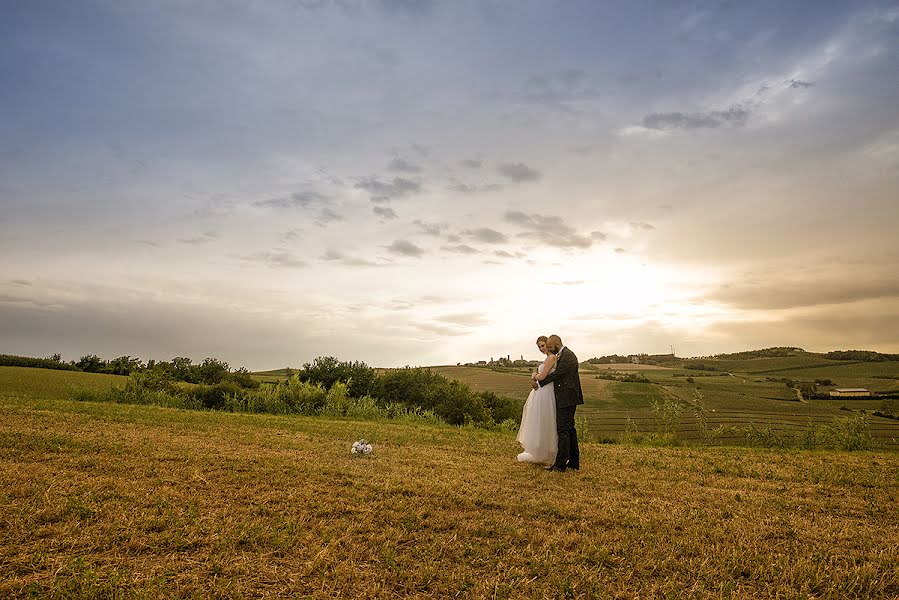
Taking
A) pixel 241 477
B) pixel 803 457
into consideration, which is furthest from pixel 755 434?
pixel 241 477

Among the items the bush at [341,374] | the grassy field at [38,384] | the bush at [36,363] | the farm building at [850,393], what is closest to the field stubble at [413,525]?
the grassy field at [38,384]

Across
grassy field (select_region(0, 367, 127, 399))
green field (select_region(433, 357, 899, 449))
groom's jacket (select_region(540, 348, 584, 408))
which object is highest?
groom's jacket (select_region(540, 348, 584, 408))

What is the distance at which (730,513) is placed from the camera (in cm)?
711

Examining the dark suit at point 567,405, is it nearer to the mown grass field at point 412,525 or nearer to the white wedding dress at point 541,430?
the white wedding dress at point 541,430

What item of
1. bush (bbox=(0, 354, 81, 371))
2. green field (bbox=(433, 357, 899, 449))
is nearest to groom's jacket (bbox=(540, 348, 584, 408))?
green field (bbox=(433, 357, 899, 449))

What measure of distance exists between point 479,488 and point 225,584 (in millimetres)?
4258

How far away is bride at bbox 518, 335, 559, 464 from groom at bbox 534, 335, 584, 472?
→ 0.27m

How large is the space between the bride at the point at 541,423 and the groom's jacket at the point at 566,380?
229 millimetres

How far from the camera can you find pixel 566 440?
31.8 feet

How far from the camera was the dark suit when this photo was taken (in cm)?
964

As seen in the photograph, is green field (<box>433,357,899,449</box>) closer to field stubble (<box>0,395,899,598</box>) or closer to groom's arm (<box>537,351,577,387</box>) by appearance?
groom's arm (<box>537,351,577,387</box>)

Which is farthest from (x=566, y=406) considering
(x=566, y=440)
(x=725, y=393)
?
(x=725, y=393)

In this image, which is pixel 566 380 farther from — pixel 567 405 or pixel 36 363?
pixel 36 363

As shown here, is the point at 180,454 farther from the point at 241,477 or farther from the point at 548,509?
the point at 548,509
